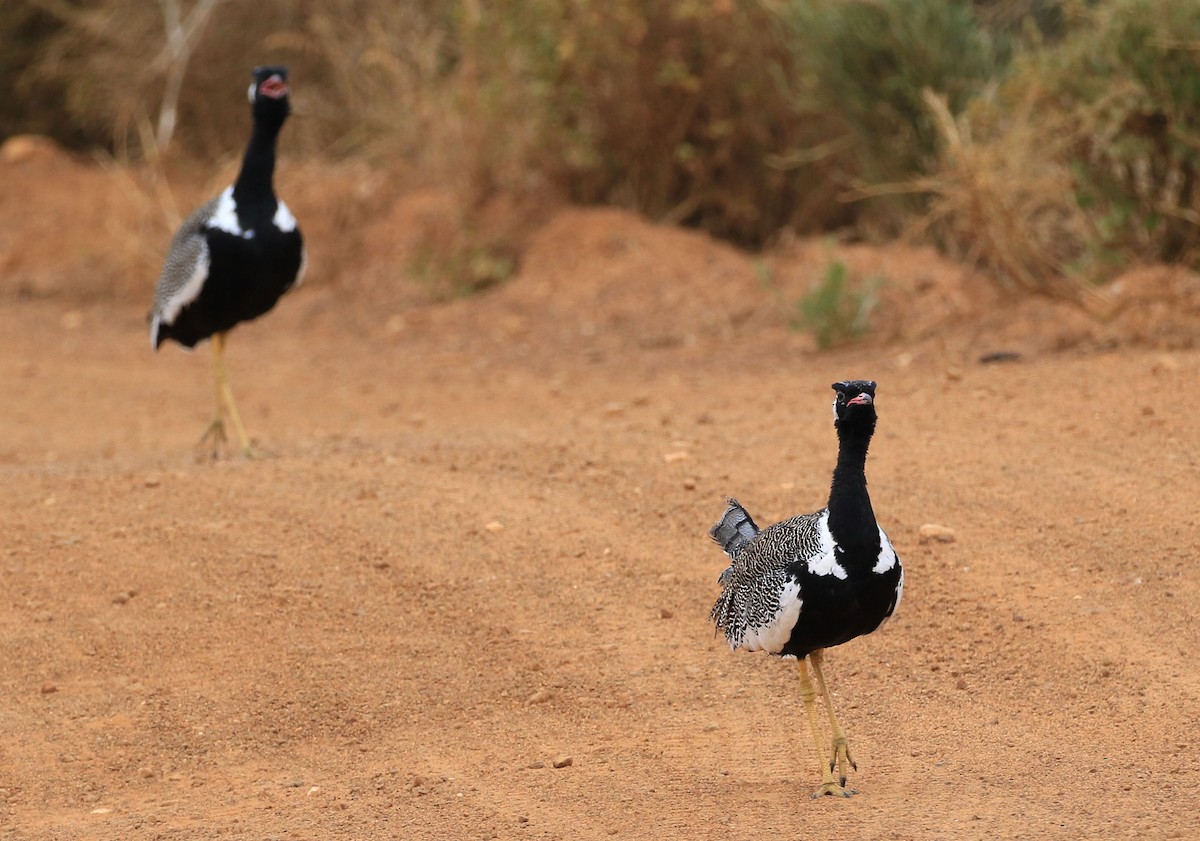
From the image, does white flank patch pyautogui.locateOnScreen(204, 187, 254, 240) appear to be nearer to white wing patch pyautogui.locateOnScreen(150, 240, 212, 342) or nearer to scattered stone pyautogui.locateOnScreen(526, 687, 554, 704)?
white wing patch pyautogui.locateOnScreen(150, 240, 212, 342)

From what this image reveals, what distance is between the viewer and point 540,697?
20.5 ft

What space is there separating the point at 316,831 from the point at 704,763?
1.37 meters

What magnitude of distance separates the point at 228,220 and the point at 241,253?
23 centimetres

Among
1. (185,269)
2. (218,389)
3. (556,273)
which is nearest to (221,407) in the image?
(218,389)

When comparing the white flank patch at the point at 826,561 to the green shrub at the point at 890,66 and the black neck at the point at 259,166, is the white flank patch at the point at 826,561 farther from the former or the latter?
the green shrub at the point at 890,66

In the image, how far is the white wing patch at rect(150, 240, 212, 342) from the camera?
9336mm

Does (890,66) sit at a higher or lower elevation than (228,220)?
higher

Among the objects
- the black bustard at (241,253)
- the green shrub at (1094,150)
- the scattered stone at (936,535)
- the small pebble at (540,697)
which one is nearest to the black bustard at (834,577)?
the small pebble at (540,697)

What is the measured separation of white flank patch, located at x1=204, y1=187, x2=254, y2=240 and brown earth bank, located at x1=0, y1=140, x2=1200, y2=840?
1299mm

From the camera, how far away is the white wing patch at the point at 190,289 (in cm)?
934

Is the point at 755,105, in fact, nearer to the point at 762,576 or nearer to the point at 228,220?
the point at 228,220

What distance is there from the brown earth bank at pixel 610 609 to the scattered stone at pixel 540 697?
0.02 meters

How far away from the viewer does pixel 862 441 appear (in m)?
5.13

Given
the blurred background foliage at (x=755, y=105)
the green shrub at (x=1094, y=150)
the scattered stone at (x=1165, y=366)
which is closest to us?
the scattered stone at (x=1165, y=366)
